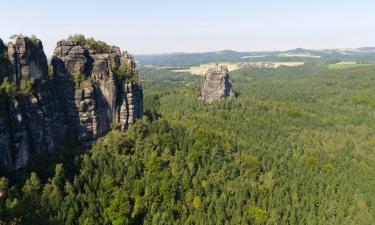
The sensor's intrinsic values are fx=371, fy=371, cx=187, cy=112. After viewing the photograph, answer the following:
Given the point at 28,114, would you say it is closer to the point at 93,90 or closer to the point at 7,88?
the point at 7,88

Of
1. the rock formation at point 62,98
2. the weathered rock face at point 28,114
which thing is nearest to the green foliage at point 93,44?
the rock formation at point 62,98

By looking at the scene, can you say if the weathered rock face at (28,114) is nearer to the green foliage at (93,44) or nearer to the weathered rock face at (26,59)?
the weathered rock face at (26,59)

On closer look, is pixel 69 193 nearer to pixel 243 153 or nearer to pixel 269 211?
pixel 269 211

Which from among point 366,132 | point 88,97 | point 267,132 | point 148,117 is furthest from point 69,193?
point 366,132

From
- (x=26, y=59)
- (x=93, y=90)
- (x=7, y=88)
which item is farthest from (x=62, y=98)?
(x=7, y=88)

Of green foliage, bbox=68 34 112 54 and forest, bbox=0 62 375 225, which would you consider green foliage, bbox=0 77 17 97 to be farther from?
green foliage, bbox=68 34 112 54

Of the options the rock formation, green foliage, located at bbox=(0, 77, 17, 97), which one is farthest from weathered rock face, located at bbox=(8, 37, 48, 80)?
green foliage, located at bbox=(0, 77, 17, 97)
